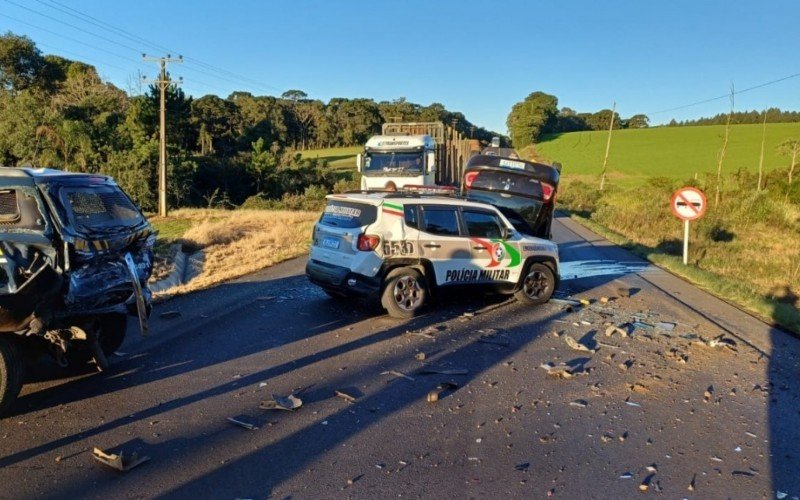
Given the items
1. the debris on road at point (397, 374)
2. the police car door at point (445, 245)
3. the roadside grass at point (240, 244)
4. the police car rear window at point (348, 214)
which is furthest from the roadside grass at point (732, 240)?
the roadside grass at point (240, 244)

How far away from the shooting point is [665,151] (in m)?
80.1

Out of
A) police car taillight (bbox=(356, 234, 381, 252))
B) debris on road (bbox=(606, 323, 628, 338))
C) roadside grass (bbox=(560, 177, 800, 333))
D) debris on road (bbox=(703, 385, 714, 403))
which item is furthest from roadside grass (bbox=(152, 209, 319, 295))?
roadside grass (bbox=(560, 177, 800, 333))

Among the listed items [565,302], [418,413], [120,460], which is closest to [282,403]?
[418,413]

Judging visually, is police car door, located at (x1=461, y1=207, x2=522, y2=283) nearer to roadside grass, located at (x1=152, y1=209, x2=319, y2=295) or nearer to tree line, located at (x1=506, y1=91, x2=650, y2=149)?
roadside grass, located at (x1=152, y1=209, x2=319, y2=295)

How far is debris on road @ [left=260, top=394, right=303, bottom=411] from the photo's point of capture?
5.20m

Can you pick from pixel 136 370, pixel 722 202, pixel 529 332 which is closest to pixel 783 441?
pixel 529 332

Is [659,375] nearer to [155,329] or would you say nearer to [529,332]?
[529,332]

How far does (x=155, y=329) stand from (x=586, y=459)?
18.8 ft

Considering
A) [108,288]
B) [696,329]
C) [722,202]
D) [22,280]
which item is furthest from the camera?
[722,202]

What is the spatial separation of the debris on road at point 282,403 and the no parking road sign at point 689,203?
12.2m

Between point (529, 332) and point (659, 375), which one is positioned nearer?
point (659, 375)

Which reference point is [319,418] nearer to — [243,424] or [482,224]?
[243,424]

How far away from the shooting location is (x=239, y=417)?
5000 mm

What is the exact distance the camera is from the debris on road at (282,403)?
5.20m
